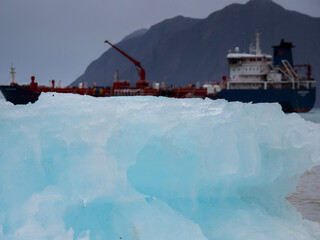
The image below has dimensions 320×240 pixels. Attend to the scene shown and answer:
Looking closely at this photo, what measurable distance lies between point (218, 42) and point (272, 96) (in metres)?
102

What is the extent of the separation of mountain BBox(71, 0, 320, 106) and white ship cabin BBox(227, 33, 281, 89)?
84.9 metres

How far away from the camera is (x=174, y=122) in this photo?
528 centimetres

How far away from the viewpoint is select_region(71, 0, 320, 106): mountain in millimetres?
131250

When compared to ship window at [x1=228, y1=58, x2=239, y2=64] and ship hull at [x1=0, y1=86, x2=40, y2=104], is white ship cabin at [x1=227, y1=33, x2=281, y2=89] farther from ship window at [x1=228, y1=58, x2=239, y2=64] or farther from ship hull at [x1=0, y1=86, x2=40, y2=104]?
ship hull at [x1=0, y1=86, x2=40, y2=104]

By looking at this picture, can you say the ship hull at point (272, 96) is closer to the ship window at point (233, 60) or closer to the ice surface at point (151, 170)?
the ship window at point (233, 60)

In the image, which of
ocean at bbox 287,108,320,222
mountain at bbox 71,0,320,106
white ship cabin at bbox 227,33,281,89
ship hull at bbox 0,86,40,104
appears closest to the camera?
ocean at bbox 287,108,320,222

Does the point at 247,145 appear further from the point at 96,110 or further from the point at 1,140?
the point at 1,140

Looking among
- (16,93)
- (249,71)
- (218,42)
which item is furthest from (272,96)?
(218,42)

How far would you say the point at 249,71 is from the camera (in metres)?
43.2

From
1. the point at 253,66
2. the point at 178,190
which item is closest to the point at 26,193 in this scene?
the point at 178,190

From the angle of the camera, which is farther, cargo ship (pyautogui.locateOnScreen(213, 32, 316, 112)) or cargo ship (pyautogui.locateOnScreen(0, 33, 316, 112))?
cargo ship (pyautogui.locateOnScreen(213, 32, 316, 112))

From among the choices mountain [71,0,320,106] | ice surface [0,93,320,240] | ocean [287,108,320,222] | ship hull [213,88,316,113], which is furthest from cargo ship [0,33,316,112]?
mountain [71,0,320,106]

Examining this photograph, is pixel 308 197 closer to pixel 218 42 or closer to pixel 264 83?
pixel 264 83

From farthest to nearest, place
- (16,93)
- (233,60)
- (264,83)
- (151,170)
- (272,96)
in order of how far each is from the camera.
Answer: (233,60)
(264,83)
(272,96)
(16,93)
(151,170)
